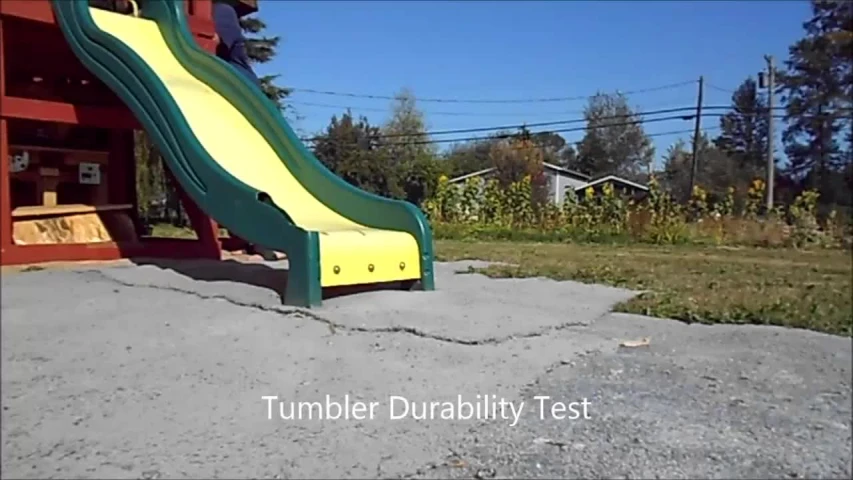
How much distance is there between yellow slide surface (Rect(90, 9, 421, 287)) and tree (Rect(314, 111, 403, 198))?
0.71ft

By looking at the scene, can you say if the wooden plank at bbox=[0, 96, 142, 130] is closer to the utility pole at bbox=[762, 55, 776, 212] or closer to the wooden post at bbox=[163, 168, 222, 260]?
the wooden post at bbox=[163, 168, 222, 260]

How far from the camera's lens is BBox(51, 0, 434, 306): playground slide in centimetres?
257

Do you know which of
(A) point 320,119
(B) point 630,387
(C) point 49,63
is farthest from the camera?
(A) point 320,119

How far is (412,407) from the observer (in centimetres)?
148

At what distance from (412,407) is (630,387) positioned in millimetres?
444

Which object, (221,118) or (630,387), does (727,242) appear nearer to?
(630,387)

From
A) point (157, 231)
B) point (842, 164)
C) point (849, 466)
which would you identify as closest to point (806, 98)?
point (842, 164)

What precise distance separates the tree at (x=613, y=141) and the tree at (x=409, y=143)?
57 cm

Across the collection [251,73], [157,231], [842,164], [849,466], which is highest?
[251,73]

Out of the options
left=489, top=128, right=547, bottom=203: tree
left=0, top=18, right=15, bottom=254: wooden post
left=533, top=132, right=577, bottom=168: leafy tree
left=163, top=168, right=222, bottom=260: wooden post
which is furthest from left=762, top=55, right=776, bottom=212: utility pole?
left=163, top=168, right=222, bottom=260: wooden post

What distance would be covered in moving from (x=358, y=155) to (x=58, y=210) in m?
1.19

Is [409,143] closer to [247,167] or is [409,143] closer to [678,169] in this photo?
[678,169]

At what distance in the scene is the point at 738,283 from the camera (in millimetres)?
990

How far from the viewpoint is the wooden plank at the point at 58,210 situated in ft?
3.36
